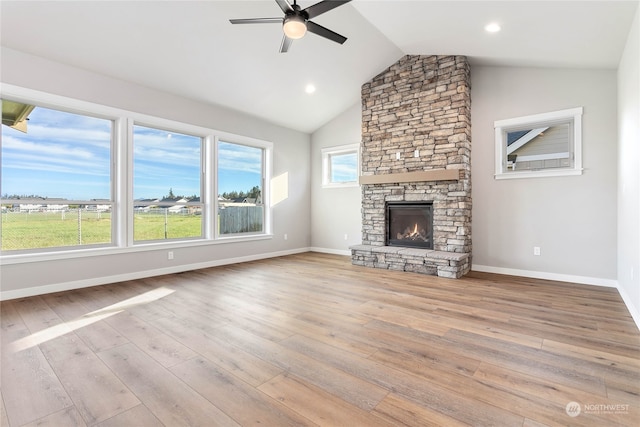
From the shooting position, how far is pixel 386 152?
219 inches

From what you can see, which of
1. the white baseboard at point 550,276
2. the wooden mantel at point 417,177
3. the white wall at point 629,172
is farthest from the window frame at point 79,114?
the white wall at point 629,172

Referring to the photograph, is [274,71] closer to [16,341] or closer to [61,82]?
[61,82]

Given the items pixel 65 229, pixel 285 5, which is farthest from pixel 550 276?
pixel 65 229

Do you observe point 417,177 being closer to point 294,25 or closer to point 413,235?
point 413,235

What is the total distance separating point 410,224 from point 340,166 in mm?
2209

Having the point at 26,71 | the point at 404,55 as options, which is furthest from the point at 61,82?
the point at 404,55

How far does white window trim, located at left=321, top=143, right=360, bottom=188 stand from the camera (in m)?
6.51

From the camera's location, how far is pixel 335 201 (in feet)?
22.4

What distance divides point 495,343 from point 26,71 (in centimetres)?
550

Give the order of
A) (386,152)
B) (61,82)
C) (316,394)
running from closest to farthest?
(316,394)
(61,82)
(386,152)

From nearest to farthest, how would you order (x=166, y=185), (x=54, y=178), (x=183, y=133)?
1. (x=54, y=178)
2. (x=166, y=185)
3. (x=183, y=133)

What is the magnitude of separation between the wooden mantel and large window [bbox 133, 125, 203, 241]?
9.93 feet

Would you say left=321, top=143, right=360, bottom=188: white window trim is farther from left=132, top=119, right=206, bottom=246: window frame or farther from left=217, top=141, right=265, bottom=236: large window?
left=132, top=119, right=206, bottom=246: window frame

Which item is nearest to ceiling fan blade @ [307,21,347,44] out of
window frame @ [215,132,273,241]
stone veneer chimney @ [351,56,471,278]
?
stone veneer chimney @ [351,56,471,278]
